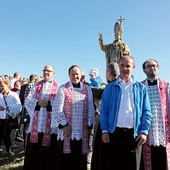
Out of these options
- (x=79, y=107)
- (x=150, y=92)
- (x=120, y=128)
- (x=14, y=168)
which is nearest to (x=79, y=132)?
(x=79, y=107)

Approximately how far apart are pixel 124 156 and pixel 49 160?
1.93 m

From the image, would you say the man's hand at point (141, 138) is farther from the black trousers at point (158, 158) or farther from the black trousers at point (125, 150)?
the black trousers at point (158, 158)

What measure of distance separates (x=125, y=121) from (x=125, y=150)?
39cm

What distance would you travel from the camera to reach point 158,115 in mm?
4398

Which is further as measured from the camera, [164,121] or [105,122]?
[164,121]

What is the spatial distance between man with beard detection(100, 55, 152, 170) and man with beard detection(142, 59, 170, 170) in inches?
19.2

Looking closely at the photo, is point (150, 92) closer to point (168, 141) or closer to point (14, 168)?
point (168, 141)

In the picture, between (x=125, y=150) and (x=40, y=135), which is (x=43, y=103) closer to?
(x=40, y=135)

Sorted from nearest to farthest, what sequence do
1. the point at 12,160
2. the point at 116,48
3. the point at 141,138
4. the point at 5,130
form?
the point at 141,138 < the point at 12,160 < the point at 5,130 < the point at 116,48

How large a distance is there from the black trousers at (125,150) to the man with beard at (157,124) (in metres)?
0.55

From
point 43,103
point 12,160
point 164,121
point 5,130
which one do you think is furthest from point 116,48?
point 164,121

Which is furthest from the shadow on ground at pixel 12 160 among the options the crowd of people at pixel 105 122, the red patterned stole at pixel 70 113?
the red patterned stole at pixel 70 113

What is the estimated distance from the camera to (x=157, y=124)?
435cm

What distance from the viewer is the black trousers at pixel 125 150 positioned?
12.3 feet
